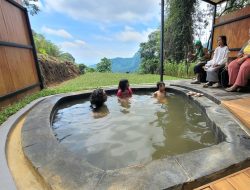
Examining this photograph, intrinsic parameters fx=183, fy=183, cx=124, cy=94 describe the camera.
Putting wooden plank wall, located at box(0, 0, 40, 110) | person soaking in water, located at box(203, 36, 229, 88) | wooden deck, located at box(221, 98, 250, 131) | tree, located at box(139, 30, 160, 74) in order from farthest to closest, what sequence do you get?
tree, located at box(139, 30, 160, 74) < person soaking in water, located at box(203, 36, 229, 88) < wooden plank wall, located at box(0, 0, 40, 110) < wooden deck, located at box(221, 98, 250, 131)

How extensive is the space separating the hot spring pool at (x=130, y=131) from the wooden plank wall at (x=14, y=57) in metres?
1.25

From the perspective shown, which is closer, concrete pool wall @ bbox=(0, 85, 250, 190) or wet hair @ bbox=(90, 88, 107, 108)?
concrete pool wall @ bbox=(0, 85, 250, 190)

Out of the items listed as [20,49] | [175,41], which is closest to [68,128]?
[20,49]

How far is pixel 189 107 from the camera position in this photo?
432 centimetres

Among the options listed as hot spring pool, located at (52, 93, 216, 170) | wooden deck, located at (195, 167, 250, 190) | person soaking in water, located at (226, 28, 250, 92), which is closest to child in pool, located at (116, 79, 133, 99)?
hot spring pool, located at (52, 93, 216, 170)

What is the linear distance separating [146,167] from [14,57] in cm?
462

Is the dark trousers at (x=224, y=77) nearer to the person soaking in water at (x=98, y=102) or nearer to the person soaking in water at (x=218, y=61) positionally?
the person soaking in water at (x=218, y=61)

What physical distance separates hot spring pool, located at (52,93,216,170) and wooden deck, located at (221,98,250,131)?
46 cm

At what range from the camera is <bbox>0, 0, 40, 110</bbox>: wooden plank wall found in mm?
4179

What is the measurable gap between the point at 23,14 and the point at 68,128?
174 inches

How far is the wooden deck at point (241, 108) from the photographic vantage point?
252 cm

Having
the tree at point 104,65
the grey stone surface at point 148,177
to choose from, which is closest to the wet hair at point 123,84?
the grey stone surface at point 148,177

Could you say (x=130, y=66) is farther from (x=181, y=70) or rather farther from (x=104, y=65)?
(x=181, y=70)

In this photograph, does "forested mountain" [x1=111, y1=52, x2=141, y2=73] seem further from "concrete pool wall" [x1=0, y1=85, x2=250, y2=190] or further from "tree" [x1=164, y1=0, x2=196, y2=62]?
"concrete pool wall" [x1=0, y1=85, x2=250, y2=190]
